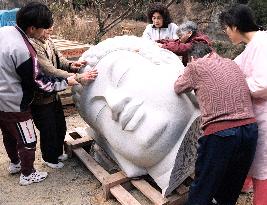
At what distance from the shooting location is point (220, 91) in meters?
2.19

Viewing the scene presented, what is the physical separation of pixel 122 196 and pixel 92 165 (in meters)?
0.53

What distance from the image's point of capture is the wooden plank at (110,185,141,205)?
8.94 ft

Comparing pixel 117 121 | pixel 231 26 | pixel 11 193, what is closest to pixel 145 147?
pixel 117 121

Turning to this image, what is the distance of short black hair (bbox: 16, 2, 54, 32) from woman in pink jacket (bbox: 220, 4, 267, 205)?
4.11ft

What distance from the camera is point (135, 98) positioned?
2592mm

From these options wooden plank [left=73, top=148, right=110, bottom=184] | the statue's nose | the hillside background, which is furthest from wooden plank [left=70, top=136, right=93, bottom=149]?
the hillside background

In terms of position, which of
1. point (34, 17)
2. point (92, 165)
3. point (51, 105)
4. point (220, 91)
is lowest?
point (92, 165)

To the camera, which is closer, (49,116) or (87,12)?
(49,116)

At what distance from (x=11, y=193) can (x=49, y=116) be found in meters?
0.68

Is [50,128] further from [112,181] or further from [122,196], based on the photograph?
[122,196]

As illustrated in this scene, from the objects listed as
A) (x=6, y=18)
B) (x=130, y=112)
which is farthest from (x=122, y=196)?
(x=6, y=18)

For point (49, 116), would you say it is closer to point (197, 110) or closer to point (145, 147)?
point (145, 147)

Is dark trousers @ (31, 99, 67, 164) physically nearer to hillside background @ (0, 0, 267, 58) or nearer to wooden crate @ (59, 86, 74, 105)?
wooden crate @ (59, 86, 74, 105)

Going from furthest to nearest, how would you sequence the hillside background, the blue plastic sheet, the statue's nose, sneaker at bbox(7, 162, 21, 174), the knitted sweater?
the hillside background
the blue plastic sheet
sneaker at bbox(7, 162, 21, 174)
the statue's nose
the knitted sweater
